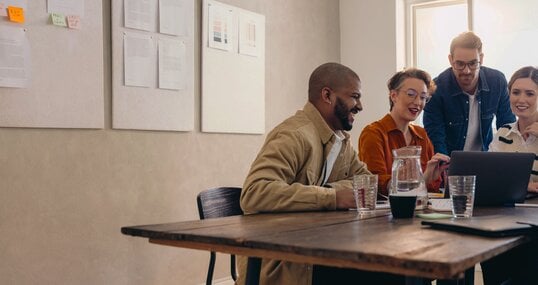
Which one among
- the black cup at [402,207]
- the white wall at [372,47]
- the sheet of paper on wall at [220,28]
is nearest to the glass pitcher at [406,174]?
the black cup at [402,207]

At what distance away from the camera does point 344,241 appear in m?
1.19

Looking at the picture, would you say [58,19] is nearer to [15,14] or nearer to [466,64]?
[15,14]

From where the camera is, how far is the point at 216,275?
3.81 metres

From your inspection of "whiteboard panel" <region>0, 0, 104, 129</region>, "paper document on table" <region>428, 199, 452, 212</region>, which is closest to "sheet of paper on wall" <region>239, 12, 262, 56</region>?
"whiteboard panel" <region>0, 0, 104, 129</region>

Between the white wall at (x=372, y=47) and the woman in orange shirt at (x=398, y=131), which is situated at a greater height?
the white wall at (x=372, y=47)

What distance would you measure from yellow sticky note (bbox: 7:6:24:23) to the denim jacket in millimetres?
2136

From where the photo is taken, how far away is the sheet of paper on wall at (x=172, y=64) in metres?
3.37

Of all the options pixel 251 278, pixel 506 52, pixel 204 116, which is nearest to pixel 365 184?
pixel 251 278

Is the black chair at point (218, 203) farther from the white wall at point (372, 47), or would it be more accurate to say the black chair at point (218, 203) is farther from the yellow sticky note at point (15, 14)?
the white wall at point (372, 47)

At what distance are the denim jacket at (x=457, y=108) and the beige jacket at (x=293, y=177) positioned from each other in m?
1.29

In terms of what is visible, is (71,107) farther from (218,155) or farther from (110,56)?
(218,155)

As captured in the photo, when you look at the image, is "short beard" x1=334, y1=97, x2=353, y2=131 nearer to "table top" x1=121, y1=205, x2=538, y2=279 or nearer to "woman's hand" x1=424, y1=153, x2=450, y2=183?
"woman's hand" x1=424, y1=153, x2=450, y2=183

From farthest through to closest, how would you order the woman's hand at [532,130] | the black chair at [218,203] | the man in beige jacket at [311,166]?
the woman's hand at [532,130]
the black chair at [218,203]
the man in beige jacket at [311,166]

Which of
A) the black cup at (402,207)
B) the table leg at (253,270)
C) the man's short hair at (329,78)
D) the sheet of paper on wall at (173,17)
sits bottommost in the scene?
the table leg at (253,270)
